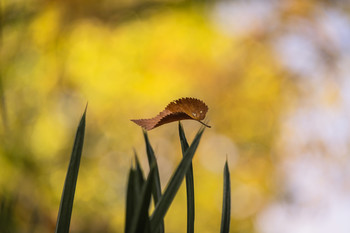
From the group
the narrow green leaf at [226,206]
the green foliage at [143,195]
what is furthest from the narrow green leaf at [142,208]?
the narrow green leaf at [226,206]

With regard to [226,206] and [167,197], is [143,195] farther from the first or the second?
[226,206]

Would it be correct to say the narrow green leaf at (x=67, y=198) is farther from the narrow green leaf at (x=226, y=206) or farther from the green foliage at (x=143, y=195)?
the narrow green leaf at (x=226, y=206)

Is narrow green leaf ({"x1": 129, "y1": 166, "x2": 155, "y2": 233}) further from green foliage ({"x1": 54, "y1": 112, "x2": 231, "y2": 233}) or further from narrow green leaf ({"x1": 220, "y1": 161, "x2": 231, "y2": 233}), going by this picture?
narrow green leaf ({"x1": 220, "y1": 161, "x2": 231, "y2": 233})

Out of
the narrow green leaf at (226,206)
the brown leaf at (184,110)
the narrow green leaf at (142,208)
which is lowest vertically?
the narrow green leaf at (142,208)

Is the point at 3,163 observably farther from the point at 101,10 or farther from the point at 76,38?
the point at 101,10

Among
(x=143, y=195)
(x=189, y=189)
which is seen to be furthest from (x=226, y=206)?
(x=143, y=195)

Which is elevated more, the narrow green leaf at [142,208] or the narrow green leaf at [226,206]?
the narrow green leaf at [226,206]

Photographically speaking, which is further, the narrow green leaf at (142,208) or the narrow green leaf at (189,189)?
the narrow green leaf at (189,189)

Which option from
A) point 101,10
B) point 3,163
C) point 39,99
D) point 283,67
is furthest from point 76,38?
point 283,67

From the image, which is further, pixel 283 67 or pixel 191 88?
pixel 283 67

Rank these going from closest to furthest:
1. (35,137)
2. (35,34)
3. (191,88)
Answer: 1. (35,137)
2. (35,34)
3. (191,88)

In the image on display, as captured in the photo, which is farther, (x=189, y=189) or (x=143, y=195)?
(x=189, y=189)
